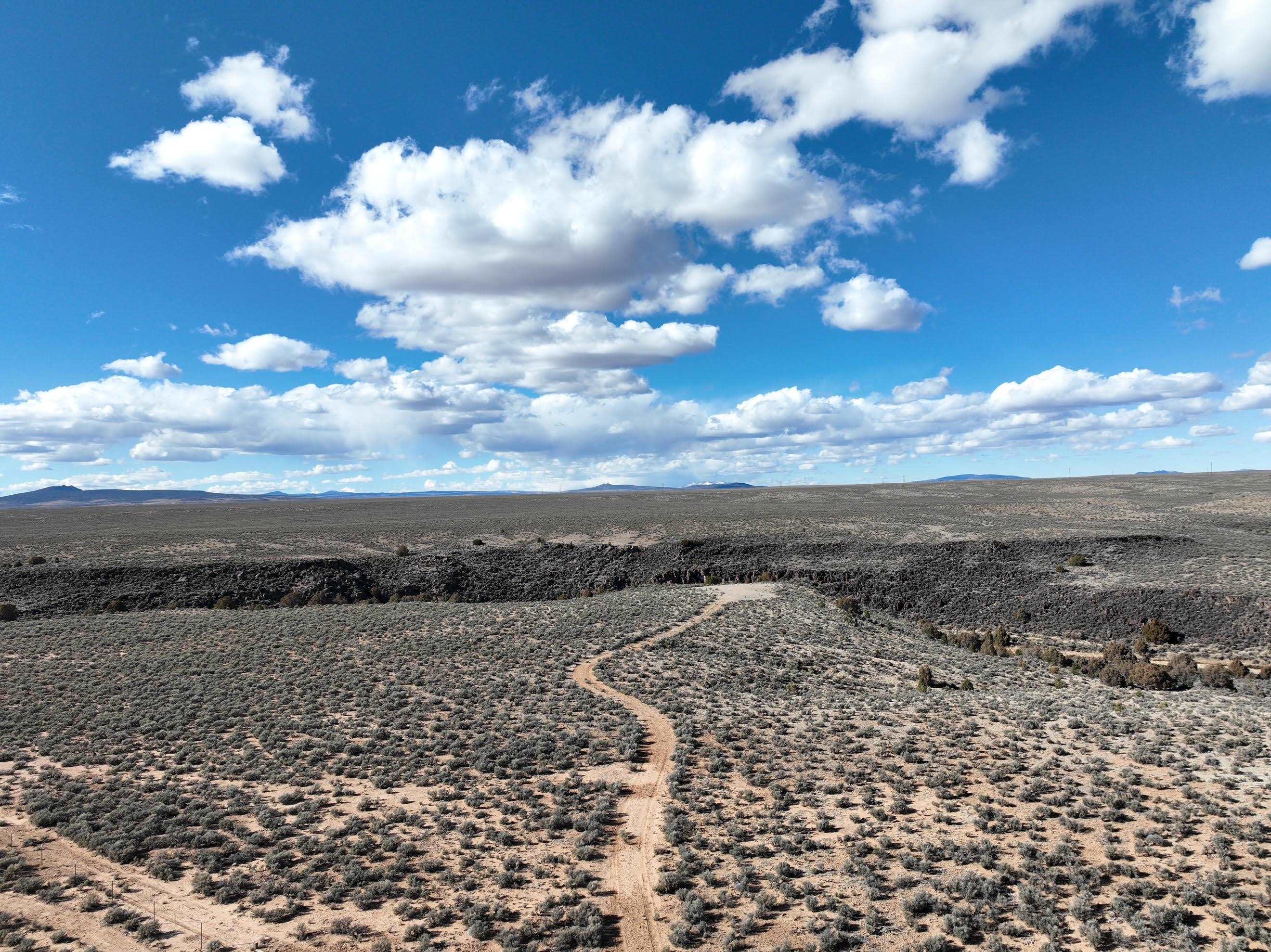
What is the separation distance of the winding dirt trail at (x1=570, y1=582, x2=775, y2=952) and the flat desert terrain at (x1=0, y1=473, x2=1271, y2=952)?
8cm

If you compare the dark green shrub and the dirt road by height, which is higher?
the dirt road

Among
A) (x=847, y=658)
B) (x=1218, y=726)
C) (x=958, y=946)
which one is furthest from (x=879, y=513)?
(x=958, y=946)

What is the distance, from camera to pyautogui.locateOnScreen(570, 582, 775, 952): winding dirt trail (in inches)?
433

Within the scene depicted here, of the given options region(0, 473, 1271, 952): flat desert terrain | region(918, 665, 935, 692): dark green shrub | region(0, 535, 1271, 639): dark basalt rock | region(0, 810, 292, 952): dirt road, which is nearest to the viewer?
region(0, 810, 292, 952): dirt road

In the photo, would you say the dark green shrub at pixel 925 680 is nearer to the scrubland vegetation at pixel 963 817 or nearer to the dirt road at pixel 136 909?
the scrubland vegetation at pixel 963 817

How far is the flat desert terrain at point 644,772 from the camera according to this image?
440 inches

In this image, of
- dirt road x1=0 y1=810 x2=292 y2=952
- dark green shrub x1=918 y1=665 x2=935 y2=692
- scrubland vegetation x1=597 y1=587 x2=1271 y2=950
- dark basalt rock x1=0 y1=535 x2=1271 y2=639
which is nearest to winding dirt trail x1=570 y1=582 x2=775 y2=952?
scrubland vegetation x1=597 y1=587 x2=1271 y2=950

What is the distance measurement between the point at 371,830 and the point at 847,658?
22155 mm

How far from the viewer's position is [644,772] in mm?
17000

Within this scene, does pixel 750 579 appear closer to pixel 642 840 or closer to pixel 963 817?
pixel 963 817

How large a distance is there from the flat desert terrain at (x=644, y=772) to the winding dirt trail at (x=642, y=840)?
3.2 inches

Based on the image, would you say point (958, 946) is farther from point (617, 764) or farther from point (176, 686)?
point (176, 686)

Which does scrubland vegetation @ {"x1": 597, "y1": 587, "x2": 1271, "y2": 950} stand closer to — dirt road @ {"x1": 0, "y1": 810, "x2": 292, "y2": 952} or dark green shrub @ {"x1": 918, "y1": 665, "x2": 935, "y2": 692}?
dark green shrub @ {"x1": 918, "y1": 665, "x2": 935, "y2": 692}

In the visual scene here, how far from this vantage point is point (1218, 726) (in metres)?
19.5
